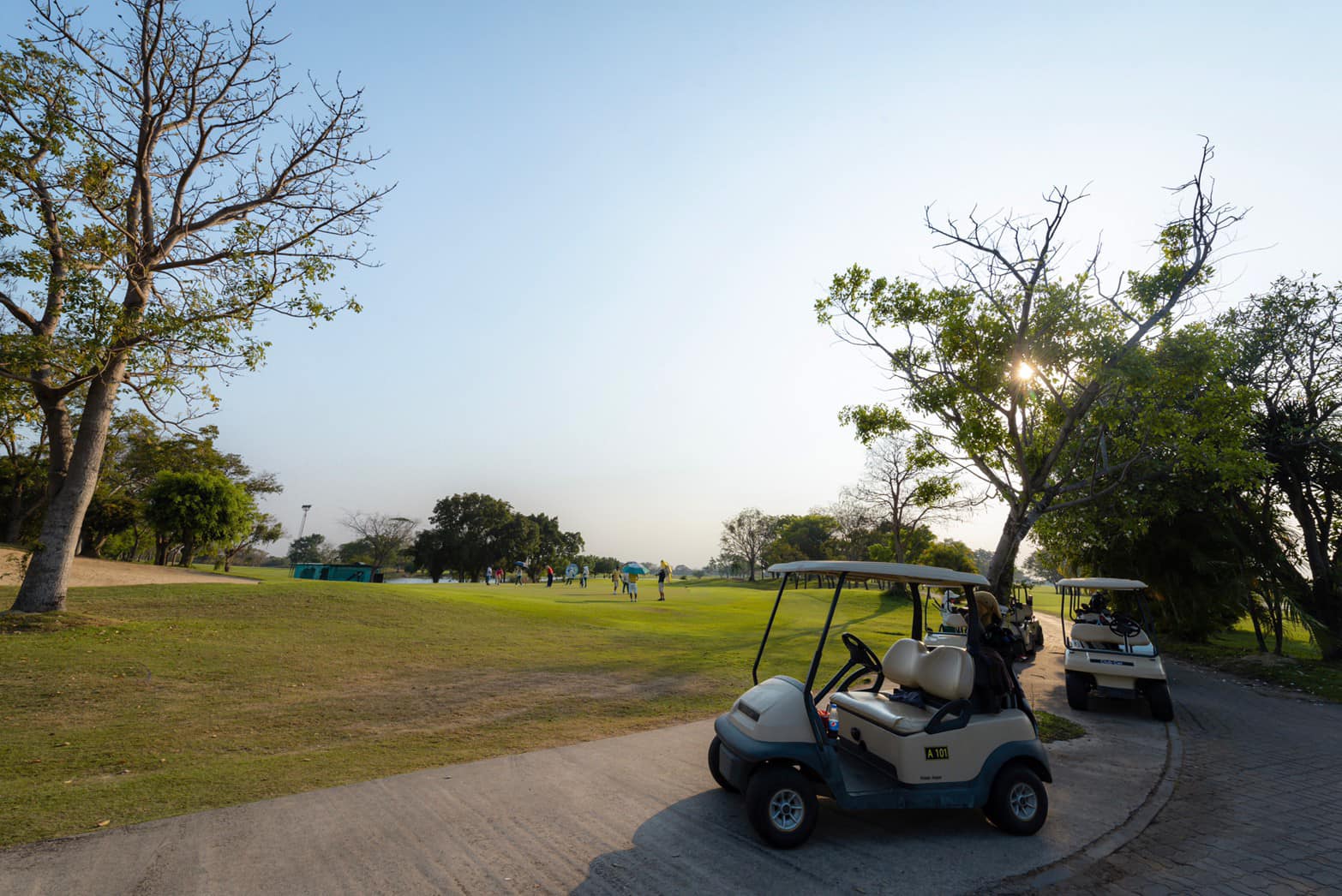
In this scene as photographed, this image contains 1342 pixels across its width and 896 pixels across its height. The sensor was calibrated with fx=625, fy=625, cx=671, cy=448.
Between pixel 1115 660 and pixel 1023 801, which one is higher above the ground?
pixel 1115 660

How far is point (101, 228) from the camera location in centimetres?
1192

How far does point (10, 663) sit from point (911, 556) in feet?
165

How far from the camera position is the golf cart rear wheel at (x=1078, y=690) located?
10898 millimetres

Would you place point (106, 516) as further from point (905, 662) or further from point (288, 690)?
point (905, 662)

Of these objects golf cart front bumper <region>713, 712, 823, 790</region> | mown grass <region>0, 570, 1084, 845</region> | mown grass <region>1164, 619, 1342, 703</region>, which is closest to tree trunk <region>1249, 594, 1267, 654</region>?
mown grass <region>1164, 619, 1342, 703</region>

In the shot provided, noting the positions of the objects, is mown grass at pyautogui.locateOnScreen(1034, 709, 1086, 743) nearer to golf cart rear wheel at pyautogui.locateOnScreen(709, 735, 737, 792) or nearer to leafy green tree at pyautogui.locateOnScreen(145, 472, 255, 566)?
golf cart rear wheel at pyautogui.locateOnScreen(709, 735, 737, 792)

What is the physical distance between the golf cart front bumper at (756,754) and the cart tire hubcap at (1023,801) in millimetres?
1815

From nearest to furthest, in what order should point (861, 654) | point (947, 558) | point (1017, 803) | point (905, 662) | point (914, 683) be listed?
point (1017, 803) < point (914, 683) < point (905, 662) < point (861, 654) < point (947, 558)

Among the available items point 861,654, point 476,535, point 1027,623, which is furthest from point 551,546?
point 861,654

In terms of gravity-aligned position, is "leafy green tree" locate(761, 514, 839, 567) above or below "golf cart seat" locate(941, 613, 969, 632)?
above

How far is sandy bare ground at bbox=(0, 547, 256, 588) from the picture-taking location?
65.0 ft

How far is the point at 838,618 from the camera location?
31.4 meters

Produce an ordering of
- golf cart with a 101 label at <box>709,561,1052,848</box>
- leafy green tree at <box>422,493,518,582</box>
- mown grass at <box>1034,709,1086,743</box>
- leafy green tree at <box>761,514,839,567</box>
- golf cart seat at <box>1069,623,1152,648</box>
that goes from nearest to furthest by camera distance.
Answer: golf cart with a 101 label at <box>709,561,1052,848</box>, mown grass at <box>1034,709,1086,743</box>, golf cart seat at <box>1069,623,1152,648</box>, leafy green tree at <box>422,493,518,582</box>, leafy green tree at <box>761,514,839,567</box>

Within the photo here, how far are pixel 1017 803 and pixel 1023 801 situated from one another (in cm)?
6
